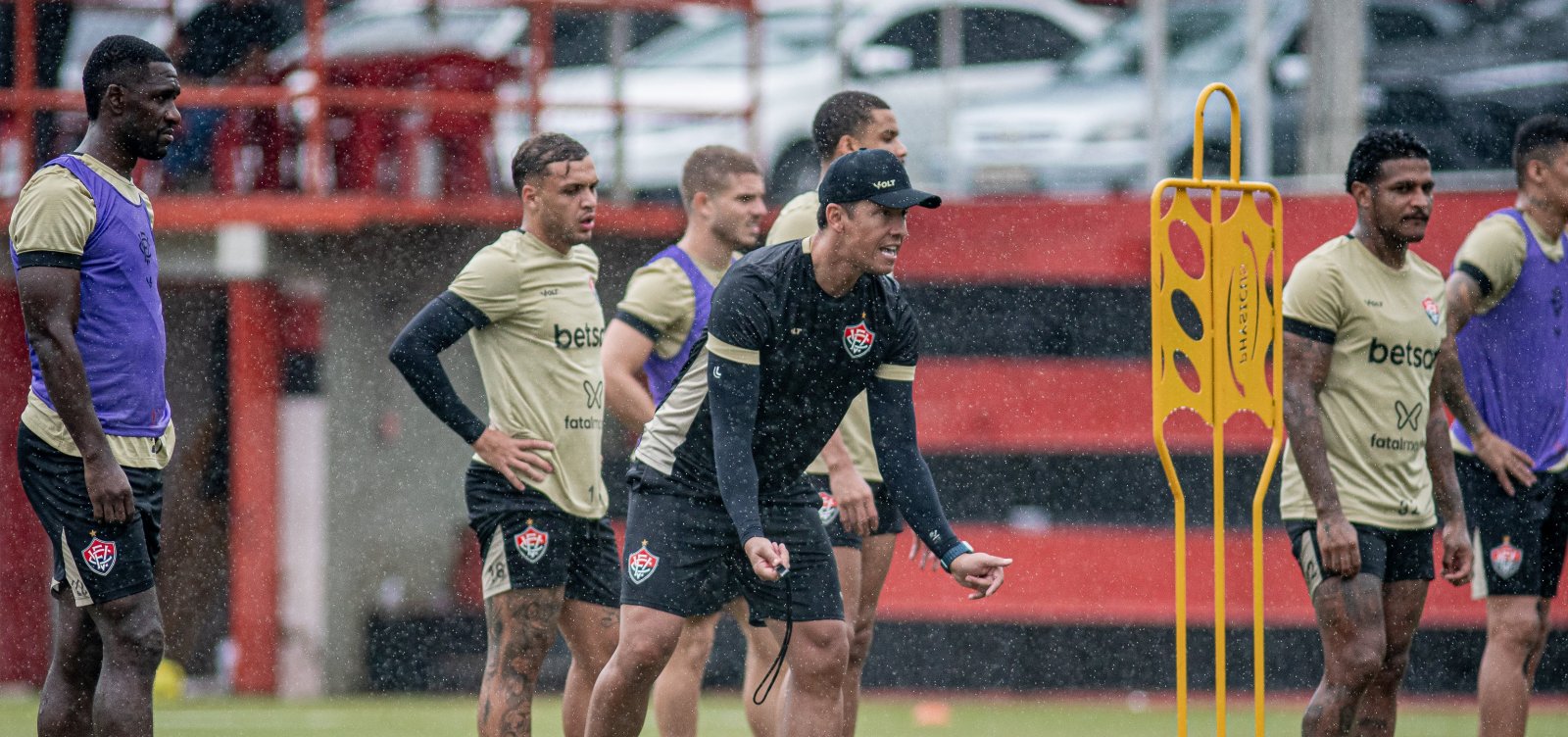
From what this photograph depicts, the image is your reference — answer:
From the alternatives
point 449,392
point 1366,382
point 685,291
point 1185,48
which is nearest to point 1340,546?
point 1366,382

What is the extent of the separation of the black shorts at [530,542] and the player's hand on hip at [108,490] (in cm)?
139

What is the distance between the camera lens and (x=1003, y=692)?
43.6ft

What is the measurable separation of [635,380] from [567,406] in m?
0.66

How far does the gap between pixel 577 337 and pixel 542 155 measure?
691 mm

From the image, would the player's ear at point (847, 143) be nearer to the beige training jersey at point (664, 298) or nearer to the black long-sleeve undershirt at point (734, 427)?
the beige training jersey at point (664, 298)

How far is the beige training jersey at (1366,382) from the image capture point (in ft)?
22.5

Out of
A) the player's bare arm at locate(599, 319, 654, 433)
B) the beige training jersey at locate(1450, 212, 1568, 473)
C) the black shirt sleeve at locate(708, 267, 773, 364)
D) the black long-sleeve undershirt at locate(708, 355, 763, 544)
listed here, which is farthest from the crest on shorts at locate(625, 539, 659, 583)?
the beige training jersey at locate(1450, 212, 1568, 473)

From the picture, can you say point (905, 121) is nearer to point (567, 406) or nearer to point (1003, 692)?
point (1003, 692)

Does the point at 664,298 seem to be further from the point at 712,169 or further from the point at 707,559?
the point at 707,559

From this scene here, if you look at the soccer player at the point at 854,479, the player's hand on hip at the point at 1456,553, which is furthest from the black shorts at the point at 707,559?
the player's hand on hip at the point at 1456,553

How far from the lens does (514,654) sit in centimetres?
668

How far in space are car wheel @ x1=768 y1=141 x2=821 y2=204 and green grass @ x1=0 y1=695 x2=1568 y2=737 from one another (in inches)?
154

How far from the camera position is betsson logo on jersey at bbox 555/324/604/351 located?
6992 mm

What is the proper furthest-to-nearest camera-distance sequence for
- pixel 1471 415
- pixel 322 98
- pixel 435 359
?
1. pixel 322 98
2. pixel 1471 415
3. pixel 435 359
